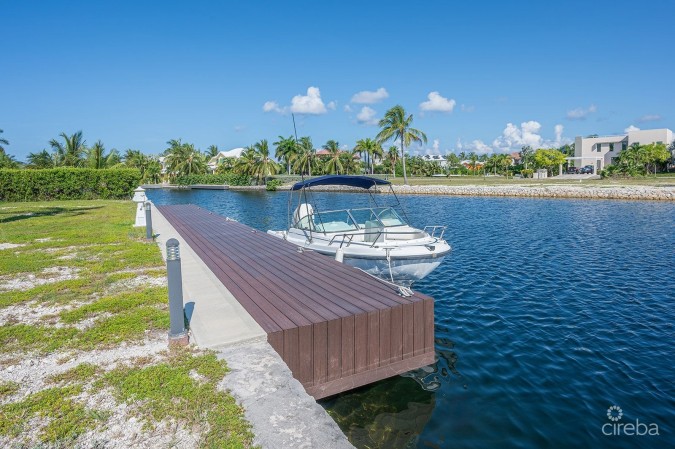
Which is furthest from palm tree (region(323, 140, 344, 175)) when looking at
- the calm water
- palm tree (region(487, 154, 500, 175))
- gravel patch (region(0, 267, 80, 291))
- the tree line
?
gravel patch (region(0, 267, 80, 291))

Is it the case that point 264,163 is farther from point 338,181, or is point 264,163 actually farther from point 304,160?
point 338,181

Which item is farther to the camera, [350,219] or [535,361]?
[350,219]

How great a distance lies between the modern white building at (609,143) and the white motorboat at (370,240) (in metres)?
81.4

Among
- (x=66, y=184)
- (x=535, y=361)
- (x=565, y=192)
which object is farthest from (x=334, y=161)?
(x=535, y=361)

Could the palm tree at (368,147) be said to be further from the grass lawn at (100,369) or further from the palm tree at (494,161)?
the grass lawn at (100,369)

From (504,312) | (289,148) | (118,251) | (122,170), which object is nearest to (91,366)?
(118,251)

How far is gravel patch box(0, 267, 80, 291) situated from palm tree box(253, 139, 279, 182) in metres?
68.1

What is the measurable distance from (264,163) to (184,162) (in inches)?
848

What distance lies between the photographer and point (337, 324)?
19.3 ft

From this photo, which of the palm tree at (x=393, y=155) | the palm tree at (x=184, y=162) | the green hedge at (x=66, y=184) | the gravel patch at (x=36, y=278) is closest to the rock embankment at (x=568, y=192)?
the green hedge at (x=66, y=184)

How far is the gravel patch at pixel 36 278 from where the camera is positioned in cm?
864

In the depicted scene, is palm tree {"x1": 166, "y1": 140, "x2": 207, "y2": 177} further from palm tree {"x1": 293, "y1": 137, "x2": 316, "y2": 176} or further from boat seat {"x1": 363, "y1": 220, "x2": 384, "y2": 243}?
boat seat {"x1": 363, "y1": 220, "x2": 384, "y2": 243}

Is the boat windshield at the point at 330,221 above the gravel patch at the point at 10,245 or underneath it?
above

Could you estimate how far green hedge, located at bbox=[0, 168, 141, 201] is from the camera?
31.3m
